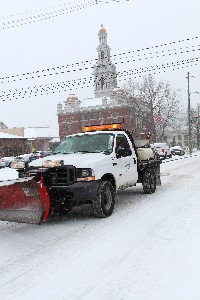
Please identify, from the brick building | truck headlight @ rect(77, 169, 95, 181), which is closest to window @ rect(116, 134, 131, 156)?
truck headlight @ rect(77, 169, 95, 181)

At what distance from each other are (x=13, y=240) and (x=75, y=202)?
1.38 metres

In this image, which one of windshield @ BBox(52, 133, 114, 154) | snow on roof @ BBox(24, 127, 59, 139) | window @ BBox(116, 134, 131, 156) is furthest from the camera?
snow on roof @ BBox(24, 127, 59, 139)

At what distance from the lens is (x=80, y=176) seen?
287 inches

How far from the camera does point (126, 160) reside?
357 inches

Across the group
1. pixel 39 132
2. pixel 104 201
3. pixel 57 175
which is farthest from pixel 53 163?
pixel 39 132

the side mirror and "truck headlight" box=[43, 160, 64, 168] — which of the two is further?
the side mirror

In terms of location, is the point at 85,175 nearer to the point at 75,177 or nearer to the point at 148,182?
the point at 75,177

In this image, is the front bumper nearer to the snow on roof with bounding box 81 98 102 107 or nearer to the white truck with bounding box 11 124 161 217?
the white truck with bounding box 11 124 161 217

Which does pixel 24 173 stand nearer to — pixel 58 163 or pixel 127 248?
pixel 58 163

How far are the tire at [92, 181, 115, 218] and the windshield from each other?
3.17 feet

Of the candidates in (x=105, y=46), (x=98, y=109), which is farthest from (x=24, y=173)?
(x=105, y=46)

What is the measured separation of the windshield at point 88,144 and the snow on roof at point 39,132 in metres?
76.9

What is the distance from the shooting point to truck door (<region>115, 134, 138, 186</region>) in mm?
8797

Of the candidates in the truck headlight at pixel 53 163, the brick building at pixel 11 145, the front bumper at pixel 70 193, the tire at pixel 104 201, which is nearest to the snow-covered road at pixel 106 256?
the tire at pixel 104 201
